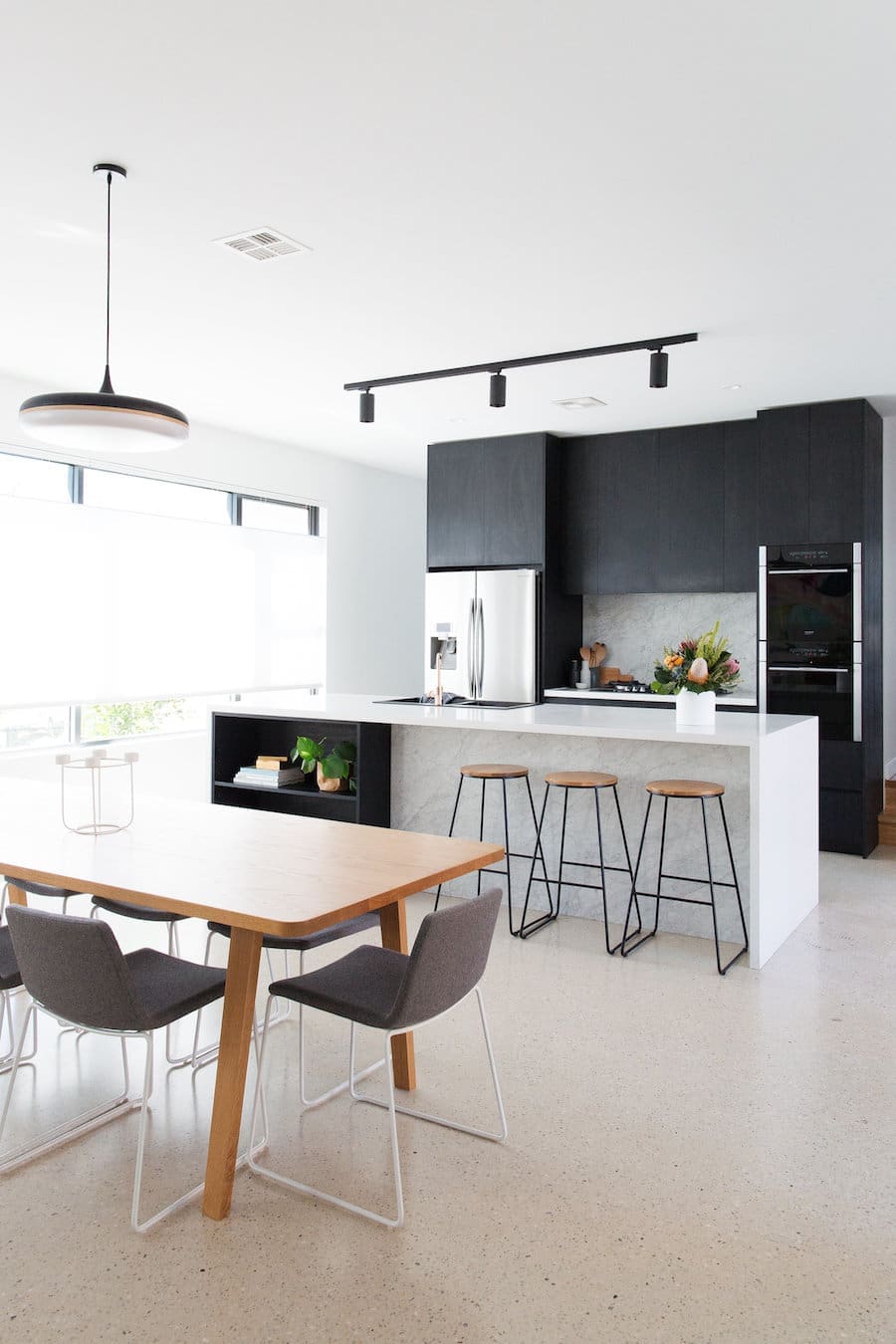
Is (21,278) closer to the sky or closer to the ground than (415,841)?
closer to the sky

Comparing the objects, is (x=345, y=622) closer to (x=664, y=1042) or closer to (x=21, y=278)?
(x=21, y=278)

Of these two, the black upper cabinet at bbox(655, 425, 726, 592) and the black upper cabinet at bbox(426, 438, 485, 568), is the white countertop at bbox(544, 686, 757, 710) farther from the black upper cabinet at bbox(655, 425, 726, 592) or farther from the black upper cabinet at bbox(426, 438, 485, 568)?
the black upper cabinet at bbox(426, 438, 485, 568)

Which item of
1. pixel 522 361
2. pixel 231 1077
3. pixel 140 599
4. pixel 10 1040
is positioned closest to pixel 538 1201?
pixel 231 1077

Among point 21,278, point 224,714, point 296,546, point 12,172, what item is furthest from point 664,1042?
point 296,546

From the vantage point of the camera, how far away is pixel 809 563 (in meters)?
6.05

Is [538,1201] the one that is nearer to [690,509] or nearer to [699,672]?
[699,672]

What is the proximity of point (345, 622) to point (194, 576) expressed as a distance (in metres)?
1.71

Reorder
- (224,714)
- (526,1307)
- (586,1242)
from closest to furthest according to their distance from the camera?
1. (526,1307)
2. (586,1242)
3. (224,714)

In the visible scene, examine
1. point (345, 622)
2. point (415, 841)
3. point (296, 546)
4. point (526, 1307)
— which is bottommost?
point (526, 1307)

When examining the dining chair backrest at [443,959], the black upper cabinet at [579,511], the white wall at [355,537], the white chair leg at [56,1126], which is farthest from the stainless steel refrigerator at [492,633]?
the dining chair backrest at [443,959]

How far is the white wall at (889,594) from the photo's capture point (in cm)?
692

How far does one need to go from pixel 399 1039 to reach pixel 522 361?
332 centimetres

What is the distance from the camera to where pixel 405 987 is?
2.19 meters

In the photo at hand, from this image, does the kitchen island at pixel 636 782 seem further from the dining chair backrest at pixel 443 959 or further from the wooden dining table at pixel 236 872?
the dining chair backrest at pixel 443 959
